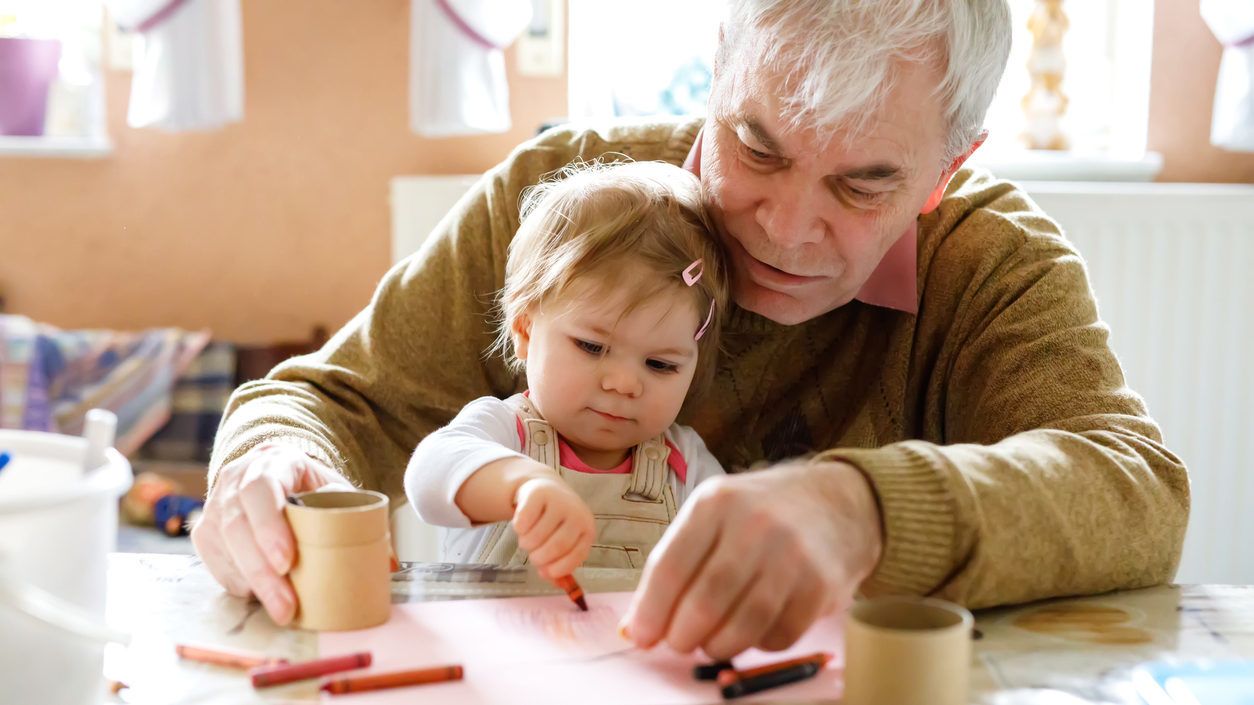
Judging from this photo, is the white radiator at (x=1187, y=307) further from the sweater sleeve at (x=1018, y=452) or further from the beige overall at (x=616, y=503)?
the beige overall at (x=616, y=503)

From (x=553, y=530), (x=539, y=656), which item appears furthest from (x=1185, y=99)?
(x=539, y=656)

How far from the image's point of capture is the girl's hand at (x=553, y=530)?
3.05ft

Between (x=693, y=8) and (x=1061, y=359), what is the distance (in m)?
2.07

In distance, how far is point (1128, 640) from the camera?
2.94 ft

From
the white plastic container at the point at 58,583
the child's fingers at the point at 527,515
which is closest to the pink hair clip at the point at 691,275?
the child's fingers at the point at 527,515

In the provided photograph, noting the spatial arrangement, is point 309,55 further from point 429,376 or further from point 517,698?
point 517,698

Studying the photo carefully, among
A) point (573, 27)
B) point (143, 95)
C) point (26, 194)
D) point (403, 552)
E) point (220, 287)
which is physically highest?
point (573, 27)

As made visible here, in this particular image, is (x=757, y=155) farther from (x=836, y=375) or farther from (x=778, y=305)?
(x=836, y=375)

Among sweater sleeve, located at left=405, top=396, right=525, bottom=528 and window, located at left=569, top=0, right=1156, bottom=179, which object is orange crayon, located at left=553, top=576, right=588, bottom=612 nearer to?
sweater sleeve, located at left=405, top=396, right=525, bottom=528

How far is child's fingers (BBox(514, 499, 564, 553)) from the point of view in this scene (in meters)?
0.93

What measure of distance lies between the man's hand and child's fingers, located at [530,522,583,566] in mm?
122

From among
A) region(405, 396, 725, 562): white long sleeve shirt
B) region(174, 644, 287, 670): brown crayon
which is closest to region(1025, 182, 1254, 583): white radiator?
region(405, 396, 725, 562): white long sleeve shirt

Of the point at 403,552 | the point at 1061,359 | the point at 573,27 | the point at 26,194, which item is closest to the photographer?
the point at 1061,359

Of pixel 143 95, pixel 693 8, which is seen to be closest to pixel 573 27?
pixel 693 8
